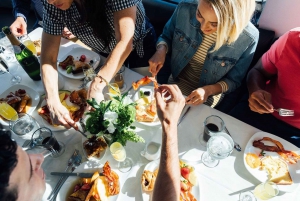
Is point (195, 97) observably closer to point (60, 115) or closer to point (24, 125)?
point (60, 115)

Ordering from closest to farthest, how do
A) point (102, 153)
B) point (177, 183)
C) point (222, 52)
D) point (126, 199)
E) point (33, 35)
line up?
point (177, 183) → point (126, 199) → point (102, 153) → point (222, 52) → point (33, 35)

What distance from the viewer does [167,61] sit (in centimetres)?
202

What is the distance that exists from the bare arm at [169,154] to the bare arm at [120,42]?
37cm

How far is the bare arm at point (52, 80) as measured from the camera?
122 cm

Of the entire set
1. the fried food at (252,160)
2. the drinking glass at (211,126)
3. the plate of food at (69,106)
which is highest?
the drinking glass at (211,126)

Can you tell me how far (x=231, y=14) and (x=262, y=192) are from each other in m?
0.86

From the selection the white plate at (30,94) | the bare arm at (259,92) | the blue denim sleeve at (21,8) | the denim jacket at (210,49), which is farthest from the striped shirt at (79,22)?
the bare arm at (259,92)

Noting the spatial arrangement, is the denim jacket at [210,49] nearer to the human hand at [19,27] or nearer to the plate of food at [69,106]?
the plate of food at [69,106]

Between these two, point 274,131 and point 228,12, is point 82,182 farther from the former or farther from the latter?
point 274,131

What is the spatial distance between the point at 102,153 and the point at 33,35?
3.87 feet

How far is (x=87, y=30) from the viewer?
1.51m

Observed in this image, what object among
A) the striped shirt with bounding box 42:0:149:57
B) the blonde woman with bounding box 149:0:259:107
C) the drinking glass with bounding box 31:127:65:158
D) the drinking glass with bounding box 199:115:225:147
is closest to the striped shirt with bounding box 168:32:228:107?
the blonde woman with bounding box 149:0:259:107

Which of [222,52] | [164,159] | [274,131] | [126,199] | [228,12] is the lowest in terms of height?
[126,199]

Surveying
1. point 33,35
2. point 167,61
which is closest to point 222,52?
point 167,61
